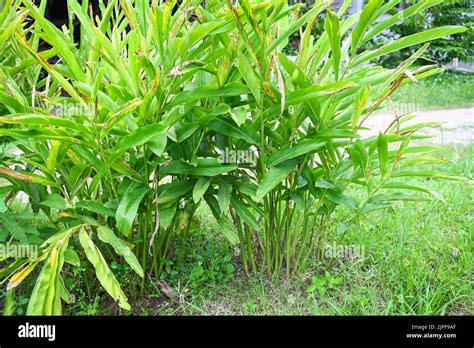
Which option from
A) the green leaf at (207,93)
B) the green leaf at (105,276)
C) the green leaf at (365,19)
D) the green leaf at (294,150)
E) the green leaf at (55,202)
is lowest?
the green leaf at (105,276)

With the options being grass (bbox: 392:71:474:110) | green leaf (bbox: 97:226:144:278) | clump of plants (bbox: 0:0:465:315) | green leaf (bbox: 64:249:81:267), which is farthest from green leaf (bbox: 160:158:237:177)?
grass (bbox: 392:71:474:110)

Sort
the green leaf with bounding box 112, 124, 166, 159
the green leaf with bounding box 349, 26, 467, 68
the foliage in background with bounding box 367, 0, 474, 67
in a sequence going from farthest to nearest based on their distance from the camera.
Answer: the foliage in background with bounding box 367, 0, 474, 67, the green leaf with bounding box 349, 26, 467, 68, the green leaf with bounding box 112, 124, 166, 159

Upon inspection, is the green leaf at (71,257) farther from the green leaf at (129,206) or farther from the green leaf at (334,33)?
the green leaf at (334,33)

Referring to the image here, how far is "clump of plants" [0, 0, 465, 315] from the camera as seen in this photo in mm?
1322

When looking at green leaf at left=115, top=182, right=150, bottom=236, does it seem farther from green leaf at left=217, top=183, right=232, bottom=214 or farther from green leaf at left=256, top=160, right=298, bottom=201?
green leaf at left=256, top=160, right=298, bottom=201

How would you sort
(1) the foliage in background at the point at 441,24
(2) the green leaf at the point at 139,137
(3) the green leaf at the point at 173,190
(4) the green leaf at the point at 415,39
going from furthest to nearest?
(1) the foliage in background at the point at 441,24 < (3) the green leaf at the point at 173,190 < (4) the green leaf at the point at 415,39 < (2) the green leaf at the point at 139,137

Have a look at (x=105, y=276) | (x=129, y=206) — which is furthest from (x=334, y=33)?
(x=105, y=276)

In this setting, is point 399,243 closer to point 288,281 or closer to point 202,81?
point 288,281

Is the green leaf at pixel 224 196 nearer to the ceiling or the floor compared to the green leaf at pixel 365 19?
nearer to the floor

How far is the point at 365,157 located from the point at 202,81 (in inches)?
22.0

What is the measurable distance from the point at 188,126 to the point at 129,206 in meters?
0.28

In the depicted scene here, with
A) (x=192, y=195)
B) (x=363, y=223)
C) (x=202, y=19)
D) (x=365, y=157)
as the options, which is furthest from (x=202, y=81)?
(x=363, y=223)

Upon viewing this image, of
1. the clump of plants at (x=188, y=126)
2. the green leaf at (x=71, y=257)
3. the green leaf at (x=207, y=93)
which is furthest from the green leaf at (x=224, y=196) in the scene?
the green leaf at (x=71, y=257)

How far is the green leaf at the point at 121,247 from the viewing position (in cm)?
134
